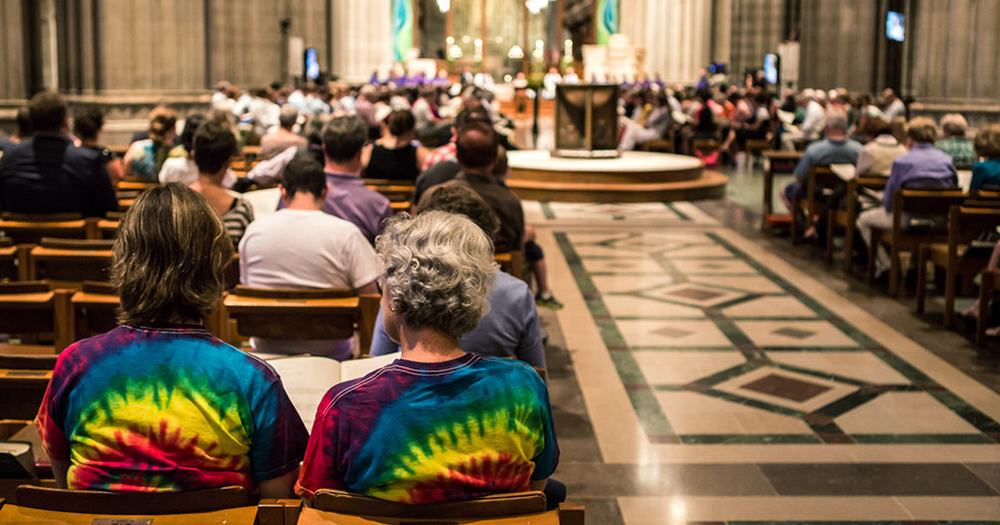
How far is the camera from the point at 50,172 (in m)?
6.38

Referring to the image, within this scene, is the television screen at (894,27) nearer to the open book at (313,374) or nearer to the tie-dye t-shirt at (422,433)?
the open book at (313,374)

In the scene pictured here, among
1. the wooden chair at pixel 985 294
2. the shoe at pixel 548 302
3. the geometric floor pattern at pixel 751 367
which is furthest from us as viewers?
the shoe at pixel 548 302

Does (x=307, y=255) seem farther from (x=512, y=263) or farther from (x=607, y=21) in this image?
(x=607, y=21)

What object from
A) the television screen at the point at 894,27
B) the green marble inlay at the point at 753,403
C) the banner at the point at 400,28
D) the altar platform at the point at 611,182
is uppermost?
the banner at the point at 400,28

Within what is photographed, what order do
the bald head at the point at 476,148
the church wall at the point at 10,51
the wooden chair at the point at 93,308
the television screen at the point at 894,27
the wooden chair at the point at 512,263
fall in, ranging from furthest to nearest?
the television screen at the point at 894,27, the church wall at the point at 10,51, the bald head at the point at 476,148, the wooden chair at the point at 512,263, the wooden chair at the point at 93,308

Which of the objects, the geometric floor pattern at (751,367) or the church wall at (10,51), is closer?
the geometric floor pattern at (751,367)

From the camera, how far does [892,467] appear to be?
191 inches

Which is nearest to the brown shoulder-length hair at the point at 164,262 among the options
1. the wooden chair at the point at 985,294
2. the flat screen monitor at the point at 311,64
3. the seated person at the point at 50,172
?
the seated person at the point at 50,172

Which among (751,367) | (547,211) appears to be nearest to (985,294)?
(751,367)

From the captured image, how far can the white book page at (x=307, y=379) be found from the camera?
9.96ft

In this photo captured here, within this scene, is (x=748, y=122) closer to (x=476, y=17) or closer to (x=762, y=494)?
(x=762, y=494)

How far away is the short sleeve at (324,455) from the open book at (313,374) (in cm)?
65

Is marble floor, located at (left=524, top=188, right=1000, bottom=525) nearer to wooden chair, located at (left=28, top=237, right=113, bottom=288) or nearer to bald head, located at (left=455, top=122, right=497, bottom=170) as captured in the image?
bald head, located at (left=455, top=122, right=497, bottom=170)

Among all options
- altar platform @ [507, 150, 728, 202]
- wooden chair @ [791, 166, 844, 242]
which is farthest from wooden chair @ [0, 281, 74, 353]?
altar platform @ [507, 150, 728, 202]
